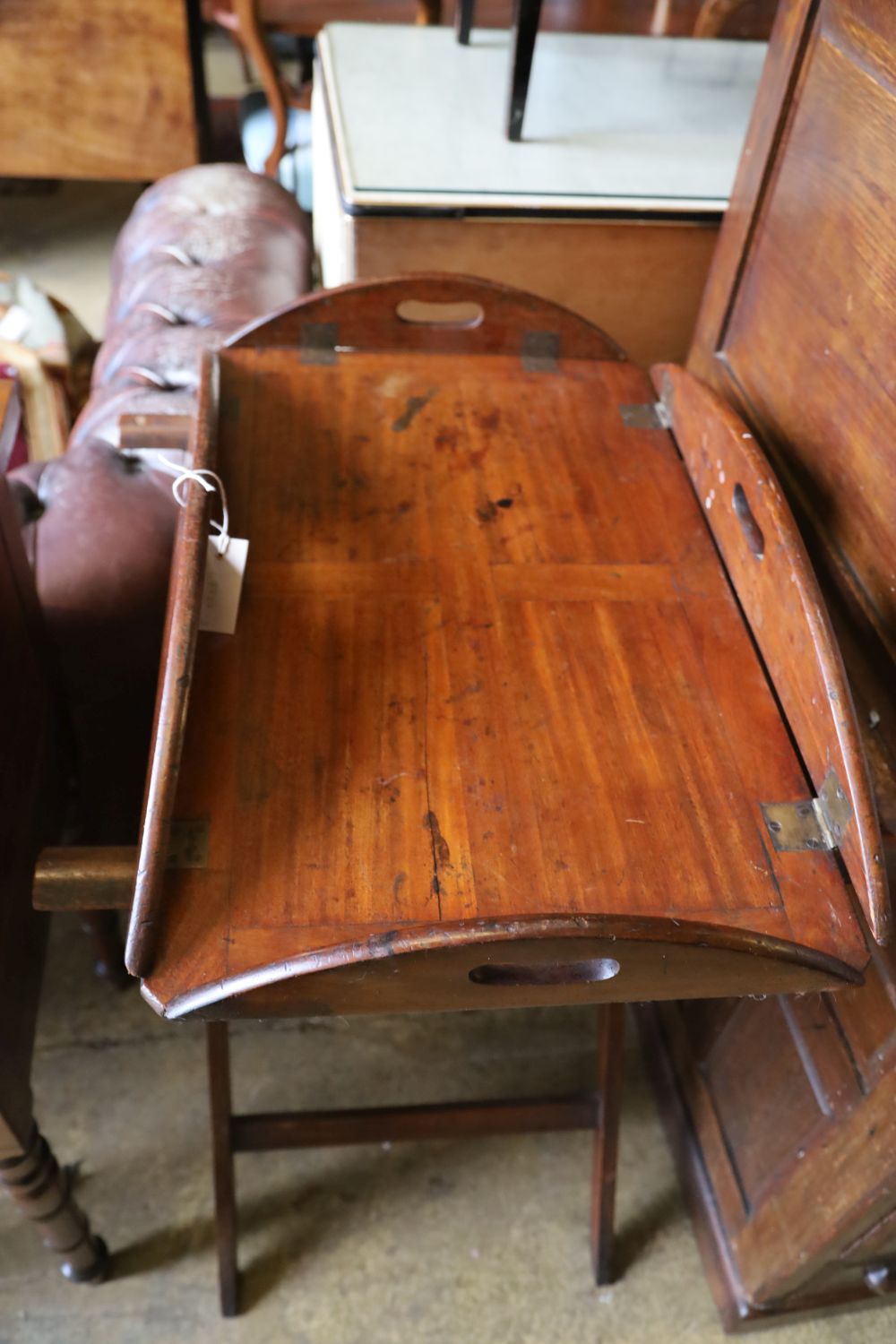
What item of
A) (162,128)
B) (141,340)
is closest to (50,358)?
(141,340)

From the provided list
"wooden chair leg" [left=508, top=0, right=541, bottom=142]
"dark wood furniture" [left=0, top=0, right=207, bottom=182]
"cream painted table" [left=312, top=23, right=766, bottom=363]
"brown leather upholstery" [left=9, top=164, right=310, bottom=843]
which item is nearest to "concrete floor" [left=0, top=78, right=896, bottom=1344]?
"brown leather upholstery" [left=9, top=164, right=310, bottom=843]

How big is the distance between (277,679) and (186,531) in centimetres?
13

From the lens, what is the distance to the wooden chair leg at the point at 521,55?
4.92 feet

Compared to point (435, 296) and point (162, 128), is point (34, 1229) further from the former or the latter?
point (162, 128)

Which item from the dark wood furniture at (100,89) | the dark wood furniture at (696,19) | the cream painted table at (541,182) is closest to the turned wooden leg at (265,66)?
the dark wood furniture at (100,89)

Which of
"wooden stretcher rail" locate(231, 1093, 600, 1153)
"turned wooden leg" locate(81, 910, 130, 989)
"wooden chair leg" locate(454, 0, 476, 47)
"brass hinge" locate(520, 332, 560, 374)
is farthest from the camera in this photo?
"wooden chair leg" locate(454, 0, 476, 47)

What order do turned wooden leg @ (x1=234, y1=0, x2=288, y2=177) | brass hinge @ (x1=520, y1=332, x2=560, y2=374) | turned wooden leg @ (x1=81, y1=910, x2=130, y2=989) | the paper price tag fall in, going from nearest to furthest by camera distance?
the paper price tag → brass hinge @ (x1=520, y1=332, x2=560, y2=374) → turned wooden leg @ (x1=81, y1=910, x2=130, y2=989) → turned wooden leg @ (x1=234, y1=0, x2=288, y2=177)

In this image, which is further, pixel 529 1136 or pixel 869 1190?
pixel 529 1136

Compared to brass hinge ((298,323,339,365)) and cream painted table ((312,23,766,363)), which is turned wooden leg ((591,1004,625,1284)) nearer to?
brass hinge ((298,323,339,365))

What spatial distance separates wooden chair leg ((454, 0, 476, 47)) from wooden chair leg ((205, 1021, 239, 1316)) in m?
1.98

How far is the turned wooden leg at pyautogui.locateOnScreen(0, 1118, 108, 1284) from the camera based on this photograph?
1.00 metres

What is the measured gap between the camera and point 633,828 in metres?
0.71

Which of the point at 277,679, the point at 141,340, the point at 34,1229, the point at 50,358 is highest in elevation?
the point at 277,679

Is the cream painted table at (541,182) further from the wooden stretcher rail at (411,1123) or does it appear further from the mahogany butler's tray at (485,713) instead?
the wooden stretcher rail at (411,1123)
